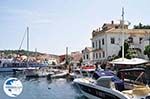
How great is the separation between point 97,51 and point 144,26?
1858cm

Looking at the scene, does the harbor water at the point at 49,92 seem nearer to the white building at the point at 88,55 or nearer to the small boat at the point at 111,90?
the small boat at the point at 111,90

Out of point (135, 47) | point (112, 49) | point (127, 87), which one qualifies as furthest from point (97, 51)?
point (127, 87)

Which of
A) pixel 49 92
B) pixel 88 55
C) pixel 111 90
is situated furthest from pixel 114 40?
pixel 111 90

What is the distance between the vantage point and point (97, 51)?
7431cm

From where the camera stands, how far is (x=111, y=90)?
2127 centimetres

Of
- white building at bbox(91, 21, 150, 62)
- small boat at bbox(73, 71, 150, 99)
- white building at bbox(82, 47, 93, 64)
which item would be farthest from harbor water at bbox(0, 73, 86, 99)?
white building at bbox(82, 47, 93, 64)

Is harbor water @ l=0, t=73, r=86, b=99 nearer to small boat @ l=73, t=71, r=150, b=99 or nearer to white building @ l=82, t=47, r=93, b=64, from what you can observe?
small boat @ l=73, t=71, r=150, b=99

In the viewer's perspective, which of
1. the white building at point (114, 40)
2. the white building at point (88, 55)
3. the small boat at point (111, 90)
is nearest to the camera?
the small boat at point (111, 90)

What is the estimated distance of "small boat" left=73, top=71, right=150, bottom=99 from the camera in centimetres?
1933

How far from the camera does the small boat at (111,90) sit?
19328 mm

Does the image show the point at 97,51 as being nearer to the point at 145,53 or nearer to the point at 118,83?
the point at 145,53

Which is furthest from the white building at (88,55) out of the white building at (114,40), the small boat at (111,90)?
the small boat at (111,90)

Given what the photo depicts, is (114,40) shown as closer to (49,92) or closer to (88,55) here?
(88,55)

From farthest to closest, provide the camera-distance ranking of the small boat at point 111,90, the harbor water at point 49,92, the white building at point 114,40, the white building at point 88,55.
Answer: the white building at point 88,55 < the white building at point 114,40 < the harbor water at point 49,92 < the small boat at point 111,90
